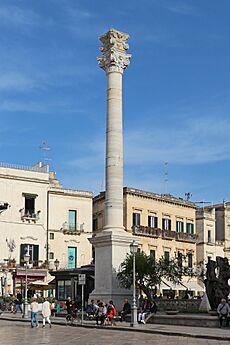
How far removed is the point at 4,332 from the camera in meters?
28.1

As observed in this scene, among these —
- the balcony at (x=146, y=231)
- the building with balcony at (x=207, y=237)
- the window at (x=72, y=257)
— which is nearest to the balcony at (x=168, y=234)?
the balcony at (x=146, y=231)

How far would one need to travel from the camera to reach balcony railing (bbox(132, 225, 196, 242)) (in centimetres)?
6353

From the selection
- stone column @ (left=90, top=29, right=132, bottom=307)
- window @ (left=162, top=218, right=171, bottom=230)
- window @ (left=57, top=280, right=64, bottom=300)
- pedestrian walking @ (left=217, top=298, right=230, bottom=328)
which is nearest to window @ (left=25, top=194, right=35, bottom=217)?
window @ (left=57, top=280, right=64, bottom=300)

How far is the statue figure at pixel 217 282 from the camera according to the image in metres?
33.5

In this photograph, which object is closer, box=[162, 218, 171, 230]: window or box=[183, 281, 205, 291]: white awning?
box=[183, 281, 205, 291]: white awning

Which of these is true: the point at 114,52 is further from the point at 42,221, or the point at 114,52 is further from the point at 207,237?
the point at 207,237

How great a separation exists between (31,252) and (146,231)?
1200 centimetres

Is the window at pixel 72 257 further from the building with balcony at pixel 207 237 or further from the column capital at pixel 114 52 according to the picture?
the column capital at pixel 114 52

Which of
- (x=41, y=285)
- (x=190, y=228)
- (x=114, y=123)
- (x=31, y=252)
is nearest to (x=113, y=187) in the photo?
(x=114, y=123)

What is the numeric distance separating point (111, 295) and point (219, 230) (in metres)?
39.9

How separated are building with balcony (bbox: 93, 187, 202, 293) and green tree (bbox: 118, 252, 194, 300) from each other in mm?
19894

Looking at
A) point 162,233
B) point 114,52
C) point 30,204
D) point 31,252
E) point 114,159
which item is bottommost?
point 31,252

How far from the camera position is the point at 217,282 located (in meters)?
33.7

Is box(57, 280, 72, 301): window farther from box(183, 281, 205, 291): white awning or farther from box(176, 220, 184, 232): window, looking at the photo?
box(176, 220, 184, 232): window
